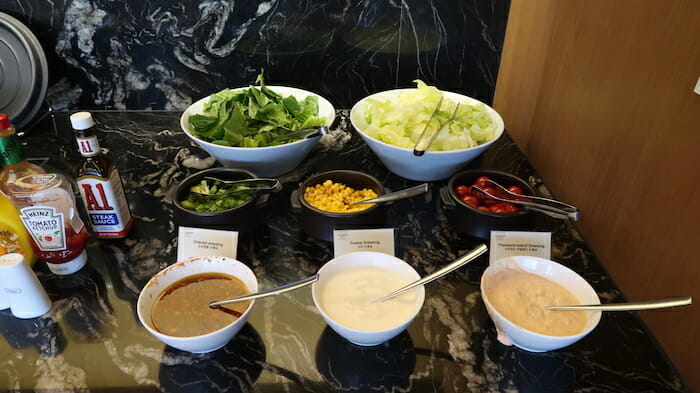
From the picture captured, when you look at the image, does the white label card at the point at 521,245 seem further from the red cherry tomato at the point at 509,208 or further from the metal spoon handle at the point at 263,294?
the metal spoon handle at the point at 263,294

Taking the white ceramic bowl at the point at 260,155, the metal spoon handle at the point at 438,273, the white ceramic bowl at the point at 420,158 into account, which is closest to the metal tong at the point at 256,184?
the white ceramic bowl at the point at 260,155

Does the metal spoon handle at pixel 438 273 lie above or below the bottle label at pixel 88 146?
below

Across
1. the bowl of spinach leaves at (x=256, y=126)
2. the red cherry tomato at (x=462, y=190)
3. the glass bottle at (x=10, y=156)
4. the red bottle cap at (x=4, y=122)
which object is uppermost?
the red bottle cap at (x=4, y=122)

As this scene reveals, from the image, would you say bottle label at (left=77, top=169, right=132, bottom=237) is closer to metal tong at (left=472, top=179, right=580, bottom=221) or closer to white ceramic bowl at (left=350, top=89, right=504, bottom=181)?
white ceramic bowl at (left=350, top=89, right=504, bottom=181)

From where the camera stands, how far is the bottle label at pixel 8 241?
1.04 metres

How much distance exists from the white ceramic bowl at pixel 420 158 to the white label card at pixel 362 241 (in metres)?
0.30

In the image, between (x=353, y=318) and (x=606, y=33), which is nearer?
(x=353, y=318)

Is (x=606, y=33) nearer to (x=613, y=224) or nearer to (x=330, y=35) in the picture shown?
(x=613, y=224)

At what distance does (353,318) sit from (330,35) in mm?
1219

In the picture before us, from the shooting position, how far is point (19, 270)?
0.92 m

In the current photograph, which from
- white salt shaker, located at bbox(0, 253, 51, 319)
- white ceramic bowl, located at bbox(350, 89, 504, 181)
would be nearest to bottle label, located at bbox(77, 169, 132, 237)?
white salt shaker, located at bbox(0, 253, 51, 319)

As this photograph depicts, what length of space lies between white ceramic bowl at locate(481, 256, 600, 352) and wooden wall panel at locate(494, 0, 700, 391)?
0.17 metres

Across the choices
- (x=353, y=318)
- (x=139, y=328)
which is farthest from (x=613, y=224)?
(x=139, y=328)

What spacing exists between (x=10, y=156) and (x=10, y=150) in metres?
0.02
